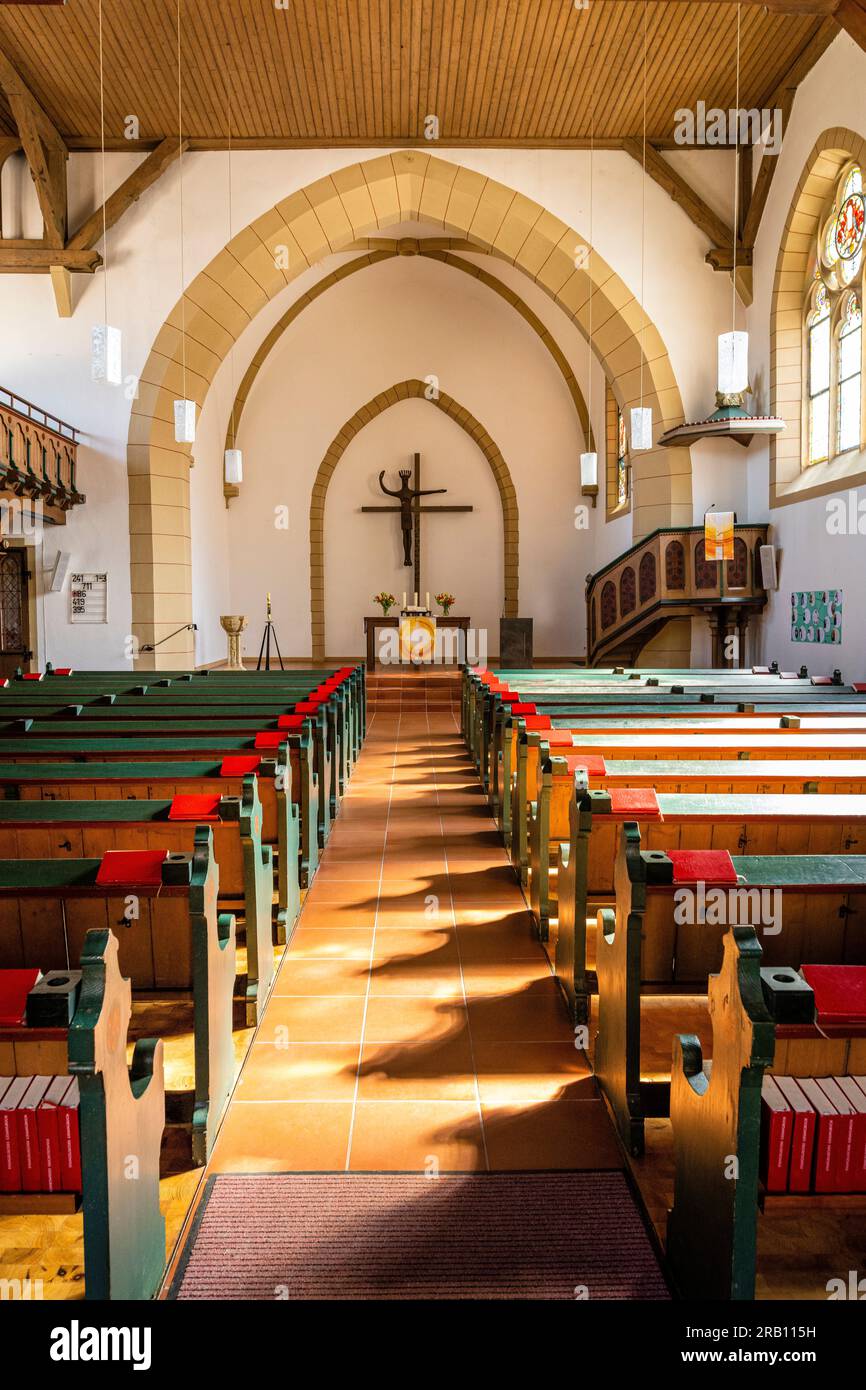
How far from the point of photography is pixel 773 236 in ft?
36.6

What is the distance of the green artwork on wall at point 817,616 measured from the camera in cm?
970

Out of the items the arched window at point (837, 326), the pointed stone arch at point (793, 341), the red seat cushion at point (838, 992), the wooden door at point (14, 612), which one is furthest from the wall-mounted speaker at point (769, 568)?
the red seat cushion at point (838, 992)

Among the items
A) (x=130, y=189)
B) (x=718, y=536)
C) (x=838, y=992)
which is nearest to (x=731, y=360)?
(x=718, y=536)

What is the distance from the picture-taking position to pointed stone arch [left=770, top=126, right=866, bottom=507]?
10.3m

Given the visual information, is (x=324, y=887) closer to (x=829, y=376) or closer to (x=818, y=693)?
(x=818, y=693)

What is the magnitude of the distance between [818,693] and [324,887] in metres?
3.79

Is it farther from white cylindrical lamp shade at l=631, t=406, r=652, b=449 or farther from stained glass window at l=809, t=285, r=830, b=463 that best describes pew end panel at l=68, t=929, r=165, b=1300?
stained glass window at l=809, t=285, r=830, b=463

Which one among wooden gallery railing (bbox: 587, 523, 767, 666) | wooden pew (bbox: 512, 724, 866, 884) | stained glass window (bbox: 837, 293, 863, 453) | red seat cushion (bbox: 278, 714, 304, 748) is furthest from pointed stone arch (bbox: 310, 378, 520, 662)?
wooden pew (bbox: 512, 724, 866, 884)

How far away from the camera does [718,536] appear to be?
1116cm

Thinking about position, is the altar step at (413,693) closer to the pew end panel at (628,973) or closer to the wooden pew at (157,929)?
the wooden pew at (157,929)

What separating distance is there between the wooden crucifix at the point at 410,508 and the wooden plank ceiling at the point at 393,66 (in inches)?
259

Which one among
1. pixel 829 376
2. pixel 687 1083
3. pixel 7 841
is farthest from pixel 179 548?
pixel 687 1083

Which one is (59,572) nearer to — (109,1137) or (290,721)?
(290,721)
